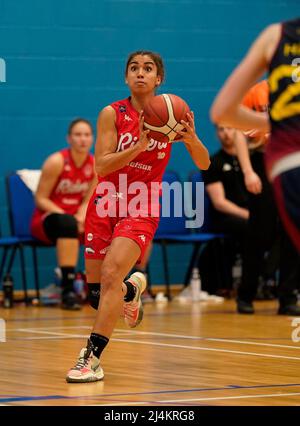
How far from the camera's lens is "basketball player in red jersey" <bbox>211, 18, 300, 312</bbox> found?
10.5 ft

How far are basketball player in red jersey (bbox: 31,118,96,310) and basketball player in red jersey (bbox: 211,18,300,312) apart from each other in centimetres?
648

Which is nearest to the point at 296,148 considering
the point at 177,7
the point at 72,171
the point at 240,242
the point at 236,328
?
the point at 236,328

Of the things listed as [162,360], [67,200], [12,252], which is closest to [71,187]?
[67,200]

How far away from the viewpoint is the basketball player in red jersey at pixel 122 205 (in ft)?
17.0

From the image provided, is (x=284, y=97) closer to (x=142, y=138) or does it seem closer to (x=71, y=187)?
(x=142, y=138)

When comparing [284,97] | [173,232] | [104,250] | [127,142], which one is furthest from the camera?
[173,232]

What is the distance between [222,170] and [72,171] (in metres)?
1.59

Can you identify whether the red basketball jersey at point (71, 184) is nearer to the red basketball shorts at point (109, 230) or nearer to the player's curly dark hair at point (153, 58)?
the player's curly dark hair at point (153, 58)

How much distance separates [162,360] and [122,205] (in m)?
1.07

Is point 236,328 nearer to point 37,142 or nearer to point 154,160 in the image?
point 154,160

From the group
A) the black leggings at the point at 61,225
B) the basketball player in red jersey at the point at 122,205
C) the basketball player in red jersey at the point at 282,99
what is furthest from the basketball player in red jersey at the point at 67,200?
the basketball player in red jersey at the point at 282,99

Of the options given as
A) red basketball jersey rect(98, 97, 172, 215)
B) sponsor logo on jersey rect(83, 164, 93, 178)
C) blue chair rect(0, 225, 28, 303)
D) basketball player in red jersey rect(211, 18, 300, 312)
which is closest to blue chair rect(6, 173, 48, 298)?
blue chair rect(0, 225, 28, 303)

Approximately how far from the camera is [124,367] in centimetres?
573

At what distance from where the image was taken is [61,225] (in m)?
9.74
